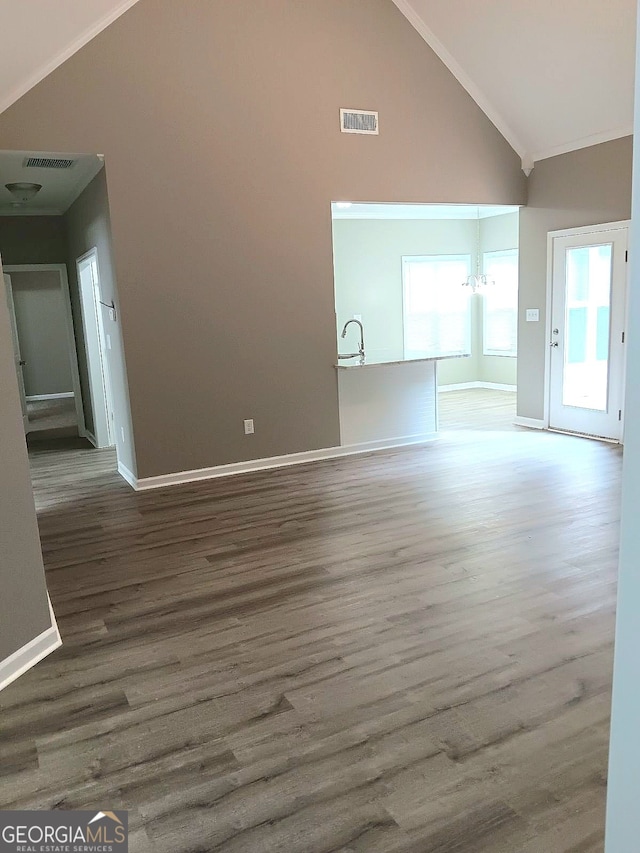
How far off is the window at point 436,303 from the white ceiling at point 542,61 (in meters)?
2.95

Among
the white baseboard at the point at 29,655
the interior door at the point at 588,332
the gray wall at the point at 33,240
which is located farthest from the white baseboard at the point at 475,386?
the white baseboard at the point at 29,655

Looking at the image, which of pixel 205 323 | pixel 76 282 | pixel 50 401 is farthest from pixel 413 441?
pixel 50 401

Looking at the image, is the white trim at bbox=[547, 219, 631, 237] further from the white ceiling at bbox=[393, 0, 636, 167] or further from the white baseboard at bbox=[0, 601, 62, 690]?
the white baseboard at bbox=[0, 601, 62, 690]

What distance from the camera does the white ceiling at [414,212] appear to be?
27.8 ft

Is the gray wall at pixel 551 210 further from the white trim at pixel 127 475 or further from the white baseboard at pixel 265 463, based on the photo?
the white trim at pixel 127 475

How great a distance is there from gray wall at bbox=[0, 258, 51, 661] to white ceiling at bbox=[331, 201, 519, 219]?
6.30 meters

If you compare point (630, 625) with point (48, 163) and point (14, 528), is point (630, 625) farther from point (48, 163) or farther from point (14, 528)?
point (48, 163)

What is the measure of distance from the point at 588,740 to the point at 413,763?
592 millimetres

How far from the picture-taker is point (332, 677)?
256 centimetres

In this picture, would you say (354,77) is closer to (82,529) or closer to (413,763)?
(82,529)

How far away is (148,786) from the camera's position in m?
2.02

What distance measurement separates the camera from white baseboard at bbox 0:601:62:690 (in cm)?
263

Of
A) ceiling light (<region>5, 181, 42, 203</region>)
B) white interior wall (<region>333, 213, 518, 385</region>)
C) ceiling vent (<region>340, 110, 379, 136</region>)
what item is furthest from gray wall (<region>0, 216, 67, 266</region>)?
ceiling vent (<region>340, 110, 379, 136</region>)

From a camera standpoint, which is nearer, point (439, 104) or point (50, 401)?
point (439, 104)
